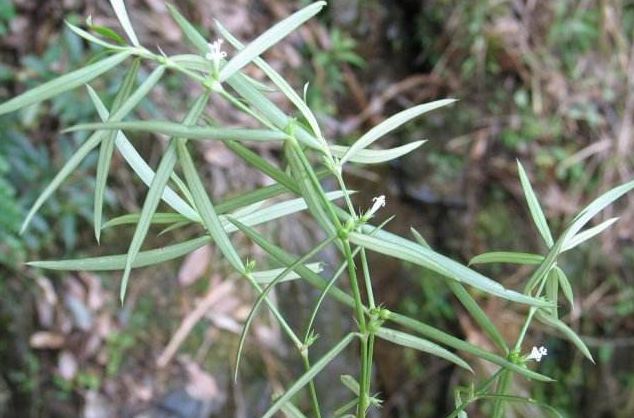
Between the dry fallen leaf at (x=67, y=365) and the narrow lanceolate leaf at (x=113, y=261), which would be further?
the dry fallen leaf at (x=67, y=365)

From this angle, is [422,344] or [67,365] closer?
[422,344]

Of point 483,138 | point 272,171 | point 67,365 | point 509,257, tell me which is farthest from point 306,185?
point 483,138

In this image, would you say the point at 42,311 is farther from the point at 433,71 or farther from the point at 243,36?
the point at 433,71

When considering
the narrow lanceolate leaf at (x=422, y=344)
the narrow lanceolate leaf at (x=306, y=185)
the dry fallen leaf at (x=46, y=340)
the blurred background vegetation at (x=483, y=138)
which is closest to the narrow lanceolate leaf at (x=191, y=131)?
the narrow lanceolate leaf at (x=306, y=185)

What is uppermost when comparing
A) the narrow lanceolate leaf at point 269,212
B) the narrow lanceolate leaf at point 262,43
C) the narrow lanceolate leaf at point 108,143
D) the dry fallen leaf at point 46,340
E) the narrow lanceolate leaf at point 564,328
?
the narrow lanceolate leaf at point 262,43

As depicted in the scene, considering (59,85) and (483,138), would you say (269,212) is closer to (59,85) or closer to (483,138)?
(59,85)

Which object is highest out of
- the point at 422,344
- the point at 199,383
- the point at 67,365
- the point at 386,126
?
the point at 386,126

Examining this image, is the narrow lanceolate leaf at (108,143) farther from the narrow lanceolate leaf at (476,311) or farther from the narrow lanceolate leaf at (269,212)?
the narrow lanceolate leaf at (476,311)
